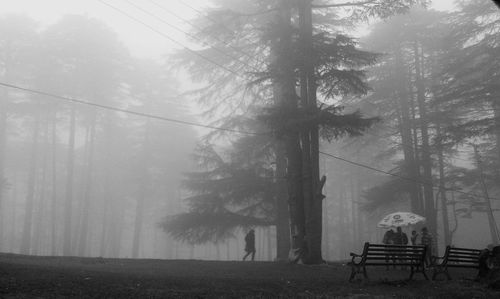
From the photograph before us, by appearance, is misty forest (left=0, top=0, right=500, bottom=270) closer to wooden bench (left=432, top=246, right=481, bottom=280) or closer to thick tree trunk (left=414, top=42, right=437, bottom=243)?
thick tree trunk (left=414, top=42, right=437, bottom=243)

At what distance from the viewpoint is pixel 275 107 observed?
1628 centimetres

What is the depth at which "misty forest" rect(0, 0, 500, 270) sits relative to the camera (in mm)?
16562

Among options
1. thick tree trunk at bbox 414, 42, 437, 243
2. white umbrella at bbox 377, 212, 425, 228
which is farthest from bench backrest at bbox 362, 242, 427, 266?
thick tree trunk at bbox 414, 42, 437, 243

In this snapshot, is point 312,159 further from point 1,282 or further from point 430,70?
point 430,70

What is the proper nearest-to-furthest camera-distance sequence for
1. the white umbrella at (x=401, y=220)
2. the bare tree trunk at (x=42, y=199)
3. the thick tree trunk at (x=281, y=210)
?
the white umbrella at (x=401, y=220) < the thick tree trunk at (x=281, y=210) < the bare tree trunk at (x=42, y=199)

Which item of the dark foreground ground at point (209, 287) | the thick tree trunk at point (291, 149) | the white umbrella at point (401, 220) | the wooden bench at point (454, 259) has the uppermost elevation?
the thick tree trunk at point (291, 149)

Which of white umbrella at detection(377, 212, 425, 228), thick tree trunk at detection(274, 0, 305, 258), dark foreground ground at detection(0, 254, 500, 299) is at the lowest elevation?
dark foreground ground at detection(0, 254, 500, 299)

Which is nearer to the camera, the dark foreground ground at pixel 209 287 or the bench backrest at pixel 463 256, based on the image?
the dark foreground ground at pixel 209 287

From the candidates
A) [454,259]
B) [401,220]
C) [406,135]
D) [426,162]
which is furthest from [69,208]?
[454,259]

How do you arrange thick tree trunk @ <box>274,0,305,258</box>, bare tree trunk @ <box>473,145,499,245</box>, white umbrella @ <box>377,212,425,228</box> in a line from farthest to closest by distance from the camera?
bare tree trunk @ <box>473,145,499,245</box>, white umbrella @ <box>377,212,425,228</box>, thick tree trunk @ <box>274,0,305,258</box>

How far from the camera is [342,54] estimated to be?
16031 mm

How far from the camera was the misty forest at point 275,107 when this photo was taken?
54.3ft

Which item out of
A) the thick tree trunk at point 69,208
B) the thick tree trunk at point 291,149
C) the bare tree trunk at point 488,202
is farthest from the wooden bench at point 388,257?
the thick tree trunk at point 69,208

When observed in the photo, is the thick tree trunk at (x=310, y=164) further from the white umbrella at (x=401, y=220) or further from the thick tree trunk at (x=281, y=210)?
the thick tree trunk at (x=281, y=210)
